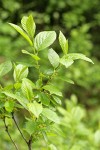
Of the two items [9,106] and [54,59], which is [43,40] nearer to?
[54,59]

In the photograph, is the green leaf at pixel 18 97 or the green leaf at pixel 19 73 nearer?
the green leaf at pixel 18 97

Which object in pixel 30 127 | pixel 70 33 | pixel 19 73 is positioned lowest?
pixel 30 127

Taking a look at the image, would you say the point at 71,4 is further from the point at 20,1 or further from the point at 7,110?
the point at 7,110

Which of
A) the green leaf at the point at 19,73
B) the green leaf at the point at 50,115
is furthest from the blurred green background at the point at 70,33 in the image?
the green leaf at the point at 50,115

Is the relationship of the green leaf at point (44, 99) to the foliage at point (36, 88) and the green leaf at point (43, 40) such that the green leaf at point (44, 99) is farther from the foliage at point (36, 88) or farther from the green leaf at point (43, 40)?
the green leaf at point (43, 40)

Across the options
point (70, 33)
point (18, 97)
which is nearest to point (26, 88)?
point (18, 97)
